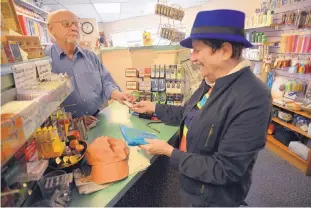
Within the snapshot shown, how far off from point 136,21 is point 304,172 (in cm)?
1017

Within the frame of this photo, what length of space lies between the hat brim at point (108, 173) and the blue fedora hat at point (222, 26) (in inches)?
31.5

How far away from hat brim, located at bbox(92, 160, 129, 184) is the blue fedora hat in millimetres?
801

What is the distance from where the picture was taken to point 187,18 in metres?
8.62

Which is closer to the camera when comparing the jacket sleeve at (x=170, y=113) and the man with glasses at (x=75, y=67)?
the jacket sleeve at (x=170, y=113)

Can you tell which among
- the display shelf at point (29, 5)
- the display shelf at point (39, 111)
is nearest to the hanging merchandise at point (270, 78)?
the display shelf at point (39, 111)

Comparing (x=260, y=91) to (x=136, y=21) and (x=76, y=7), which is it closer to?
(x=76, y=7)

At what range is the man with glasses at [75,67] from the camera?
181 cm

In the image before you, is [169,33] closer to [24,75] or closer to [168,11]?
[168,11]

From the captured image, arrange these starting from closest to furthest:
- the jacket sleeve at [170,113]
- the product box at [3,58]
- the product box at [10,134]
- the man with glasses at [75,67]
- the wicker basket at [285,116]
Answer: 1. the product box at [10,134]
2. the product box at [3,58]
3. the jacket sleeve at [170,113]
4. the man with glasses at [75,67]
5. the wicker basket at [285,116]

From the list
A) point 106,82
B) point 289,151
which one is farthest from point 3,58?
point 289,151

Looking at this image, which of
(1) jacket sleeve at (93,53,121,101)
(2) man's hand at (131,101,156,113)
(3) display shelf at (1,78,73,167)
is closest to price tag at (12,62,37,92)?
(3) display shelf at (1,78,73,167)

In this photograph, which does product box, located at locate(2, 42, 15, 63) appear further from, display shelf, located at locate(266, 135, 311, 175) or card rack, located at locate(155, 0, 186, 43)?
display shelf, located at locate(266, 135, 311, 175)

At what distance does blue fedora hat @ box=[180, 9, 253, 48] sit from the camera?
37.1 inches

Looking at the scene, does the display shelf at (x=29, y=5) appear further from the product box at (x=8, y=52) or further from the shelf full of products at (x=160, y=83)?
the product box at (x=8, y=52)
